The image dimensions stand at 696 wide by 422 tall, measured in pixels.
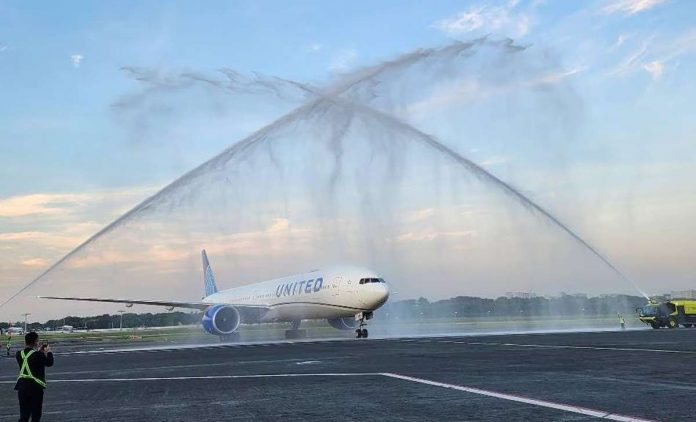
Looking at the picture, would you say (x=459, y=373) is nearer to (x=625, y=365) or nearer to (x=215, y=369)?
(x=625, y=365)

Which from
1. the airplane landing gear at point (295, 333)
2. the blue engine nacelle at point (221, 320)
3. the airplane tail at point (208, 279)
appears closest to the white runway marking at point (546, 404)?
the blue engine nacelle at point (221, 320)

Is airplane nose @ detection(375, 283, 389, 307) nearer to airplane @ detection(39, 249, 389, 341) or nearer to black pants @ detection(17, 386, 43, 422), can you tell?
airplane @ detection(39, 249, 389, 341)

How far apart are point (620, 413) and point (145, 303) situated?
48.6 meters

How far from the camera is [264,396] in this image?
13.2 meters

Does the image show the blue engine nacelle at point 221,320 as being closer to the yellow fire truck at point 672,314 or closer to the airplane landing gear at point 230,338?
the airplane landing gear at point 230,338

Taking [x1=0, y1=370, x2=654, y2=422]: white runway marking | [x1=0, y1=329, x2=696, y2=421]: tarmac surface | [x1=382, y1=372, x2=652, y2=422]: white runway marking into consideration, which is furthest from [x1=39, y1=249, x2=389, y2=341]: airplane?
[x1=382, y1=372, x2=652, y2=422]: white runway marking

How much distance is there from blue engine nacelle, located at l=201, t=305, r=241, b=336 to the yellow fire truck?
3419 cm

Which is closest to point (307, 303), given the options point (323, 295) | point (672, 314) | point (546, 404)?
point (323, 295)

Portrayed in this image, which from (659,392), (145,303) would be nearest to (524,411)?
(659,392)

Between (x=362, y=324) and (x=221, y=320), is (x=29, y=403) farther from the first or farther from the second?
(x=221, y=320)

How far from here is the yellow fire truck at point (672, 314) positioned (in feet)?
167

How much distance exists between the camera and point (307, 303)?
48.2 m

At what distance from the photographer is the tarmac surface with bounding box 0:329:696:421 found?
10.2 meters

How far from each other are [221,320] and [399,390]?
117 feet
